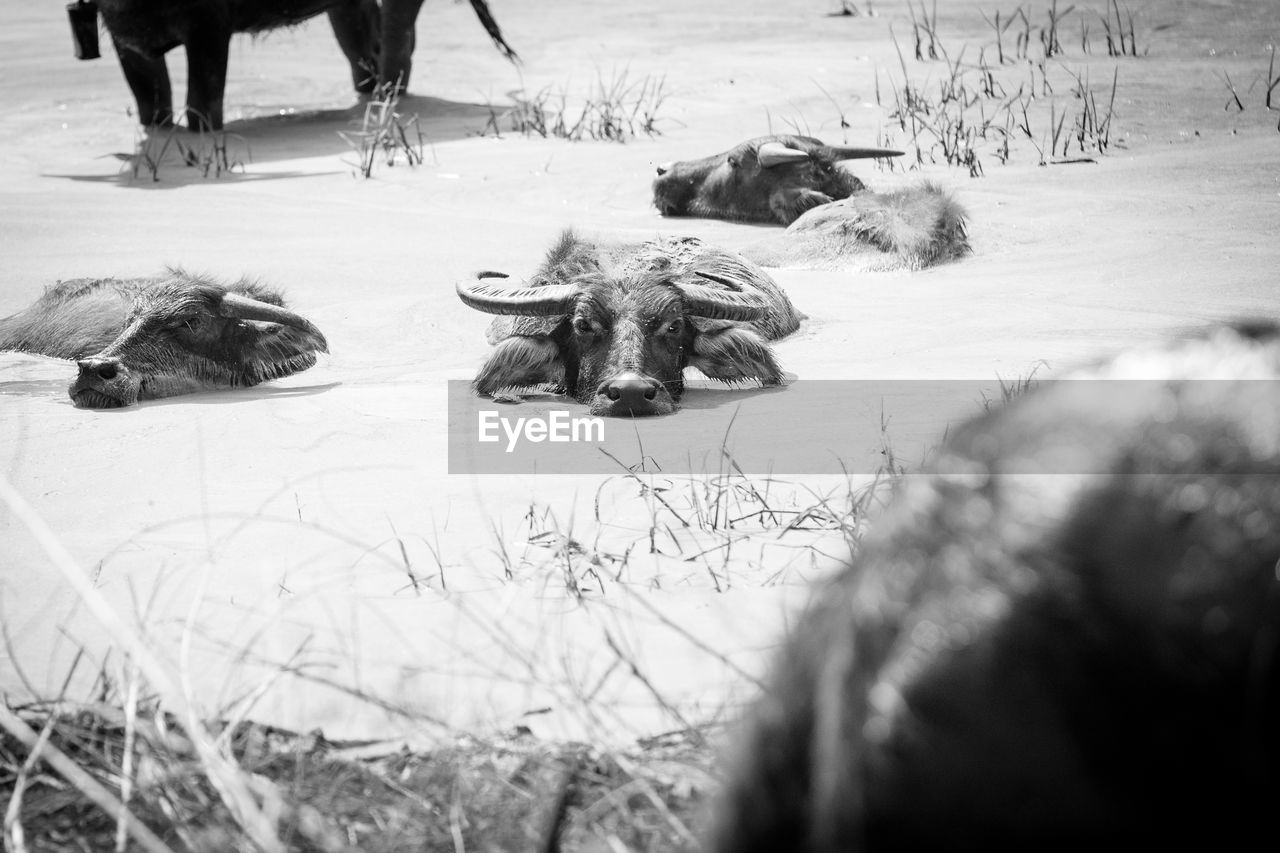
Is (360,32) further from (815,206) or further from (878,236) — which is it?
(878,236)

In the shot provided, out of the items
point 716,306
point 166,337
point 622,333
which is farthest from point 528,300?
point 166,337

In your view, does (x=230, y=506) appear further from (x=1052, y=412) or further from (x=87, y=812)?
(x=1052, y=412)

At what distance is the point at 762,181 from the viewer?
935 cm

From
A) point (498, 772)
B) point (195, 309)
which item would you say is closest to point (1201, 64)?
point (195, 309)

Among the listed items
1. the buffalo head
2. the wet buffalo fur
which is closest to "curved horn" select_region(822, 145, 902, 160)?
the buffalo head

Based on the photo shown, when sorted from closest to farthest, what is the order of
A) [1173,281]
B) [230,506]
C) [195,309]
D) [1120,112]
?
[230,506] < [195,309] < [1173,281] < [1120,112]

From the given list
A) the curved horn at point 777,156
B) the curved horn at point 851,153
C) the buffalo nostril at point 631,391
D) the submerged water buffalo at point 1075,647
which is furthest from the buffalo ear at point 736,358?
the submerged water buffalo at point 1075,647

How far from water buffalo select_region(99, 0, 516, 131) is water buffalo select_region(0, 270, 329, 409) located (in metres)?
5.70

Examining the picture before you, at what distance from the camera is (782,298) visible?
21.9 feet

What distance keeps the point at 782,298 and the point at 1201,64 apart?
839cm

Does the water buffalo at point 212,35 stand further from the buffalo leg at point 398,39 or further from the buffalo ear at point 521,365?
the buffalo ear at point 521,365

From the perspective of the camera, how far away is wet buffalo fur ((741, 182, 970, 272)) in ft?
25.1

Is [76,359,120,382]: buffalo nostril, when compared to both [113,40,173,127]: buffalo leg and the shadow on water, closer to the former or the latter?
the shadow on water

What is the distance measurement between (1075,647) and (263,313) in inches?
213
